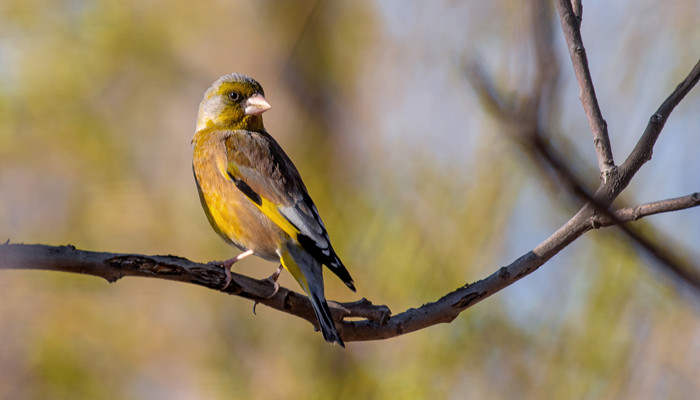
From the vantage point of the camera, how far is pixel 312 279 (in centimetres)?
287

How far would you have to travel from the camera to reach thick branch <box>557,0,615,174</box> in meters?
1.82

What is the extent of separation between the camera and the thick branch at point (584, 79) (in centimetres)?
182

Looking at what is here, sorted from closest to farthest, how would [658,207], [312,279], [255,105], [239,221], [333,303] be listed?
[658,207]
[333,303]
[312,279]
[239,221]
[255,105]

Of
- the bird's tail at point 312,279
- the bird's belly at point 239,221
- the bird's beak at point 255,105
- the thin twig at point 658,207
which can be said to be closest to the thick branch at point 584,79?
the thin twig at point 658,207

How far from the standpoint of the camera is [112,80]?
602 centimetres

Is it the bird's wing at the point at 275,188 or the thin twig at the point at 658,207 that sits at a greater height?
the bird's wing at the point at 275,188

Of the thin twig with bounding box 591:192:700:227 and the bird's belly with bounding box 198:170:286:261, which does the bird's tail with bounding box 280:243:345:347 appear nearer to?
the bird's belly with bounding box 198:170:286:261

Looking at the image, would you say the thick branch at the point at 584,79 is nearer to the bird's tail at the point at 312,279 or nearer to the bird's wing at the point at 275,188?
the bird's tail at the point at 312,279

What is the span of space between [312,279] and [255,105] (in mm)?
1355

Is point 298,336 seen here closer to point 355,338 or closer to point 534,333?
point 534,333

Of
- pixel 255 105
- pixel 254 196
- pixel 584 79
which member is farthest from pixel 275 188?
pixel 584 79

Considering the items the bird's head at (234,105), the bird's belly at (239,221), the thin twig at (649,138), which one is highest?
the bird's head at (234,105)

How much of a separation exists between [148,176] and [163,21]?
4.85 ft

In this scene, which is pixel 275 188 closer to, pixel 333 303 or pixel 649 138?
pixel 333 303
